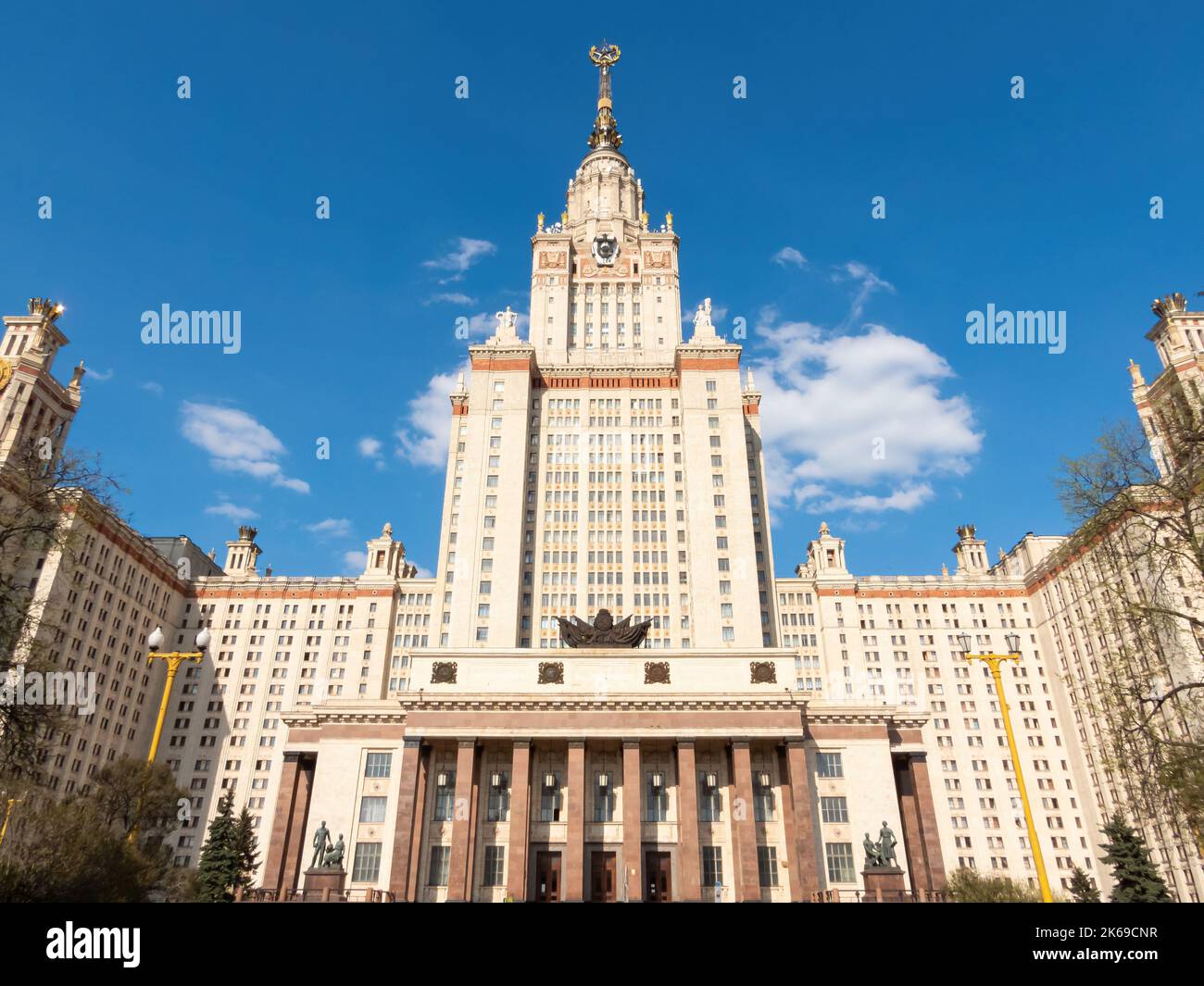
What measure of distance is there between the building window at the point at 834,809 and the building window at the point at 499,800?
69.7ft

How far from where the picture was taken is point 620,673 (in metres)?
54.4

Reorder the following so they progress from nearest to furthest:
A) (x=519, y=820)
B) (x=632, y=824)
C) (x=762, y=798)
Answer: (x=632, y=824)
(x=519, y=820)
(x=762, y=798)

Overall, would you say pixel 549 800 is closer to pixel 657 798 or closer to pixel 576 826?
pixel 576 826

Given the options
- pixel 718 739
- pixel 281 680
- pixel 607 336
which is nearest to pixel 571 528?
pixel 607 336

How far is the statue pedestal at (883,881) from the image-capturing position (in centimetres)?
4375

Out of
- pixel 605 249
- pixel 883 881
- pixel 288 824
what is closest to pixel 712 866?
pixel 883 881

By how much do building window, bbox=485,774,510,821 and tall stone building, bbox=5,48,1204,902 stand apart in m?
0.14

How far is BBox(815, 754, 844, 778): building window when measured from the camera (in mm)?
53094

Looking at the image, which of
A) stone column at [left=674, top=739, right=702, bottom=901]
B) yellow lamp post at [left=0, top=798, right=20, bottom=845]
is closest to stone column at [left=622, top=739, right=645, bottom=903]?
stone column at [left=674, top=739, right=702, bottom=901]

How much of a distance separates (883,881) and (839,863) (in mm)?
6567

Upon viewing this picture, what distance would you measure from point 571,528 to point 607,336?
29.3 meters

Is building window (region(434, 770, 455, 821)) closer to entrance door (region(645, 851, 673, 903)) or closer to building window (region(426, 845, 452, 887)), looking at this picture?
building window (region(426, 845, 452, 887))

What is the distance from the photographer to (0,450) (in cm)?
7731

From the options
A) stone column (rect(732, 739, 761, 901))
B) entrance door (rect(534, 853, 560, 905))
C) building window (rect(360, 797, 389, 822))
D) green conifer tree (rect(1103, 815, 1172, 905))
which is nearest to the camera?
green conifer tree (rect(1103, 815, 1172, 905))
